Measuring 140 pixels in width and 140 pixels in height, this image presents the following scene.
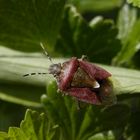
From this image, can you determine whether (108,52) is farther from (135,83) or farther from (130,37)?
(135,83)

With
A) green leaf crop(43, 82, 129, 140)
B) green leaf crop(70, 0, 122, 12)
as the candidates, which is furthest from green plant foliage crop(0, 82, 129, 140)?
green leaf crop(70, 0, 122, 12)

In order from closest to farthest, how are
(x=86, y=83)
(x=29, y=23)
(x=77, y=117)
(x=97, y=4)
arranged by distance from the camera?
1. (x=86, y=83)
2. (x=77, y=117)
3. (x=29, y=23)
4. (x=97, y=4)

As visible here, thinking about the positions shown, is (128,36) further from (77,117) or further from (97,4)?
(97,4)

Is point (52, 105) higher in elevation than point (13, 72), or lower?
lower

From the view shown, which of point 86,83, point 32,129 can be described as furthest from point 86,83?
point 32,129

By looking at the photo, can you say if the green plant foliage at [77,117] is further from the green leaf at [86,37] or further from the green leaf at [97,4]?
the green leaf at [97,4]

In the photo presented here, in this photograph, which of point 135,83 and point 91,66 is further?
point 135,83

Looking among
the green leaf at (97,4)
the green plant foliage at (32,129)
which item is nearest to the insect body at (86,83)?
the green plant foliage at (32,129)

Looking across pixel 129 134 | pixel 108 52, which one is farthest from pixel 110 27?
pixel 129 134
